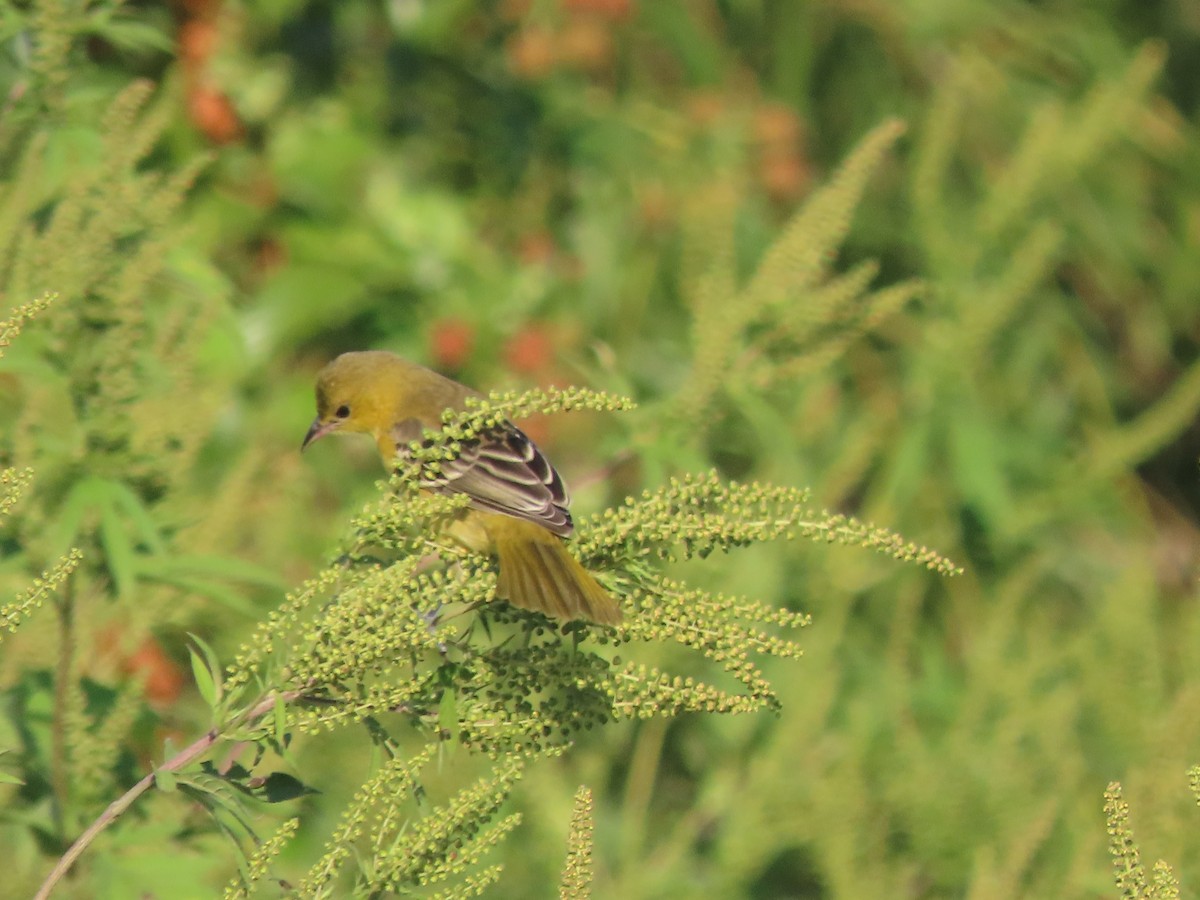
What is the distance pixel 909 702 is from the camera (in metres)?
5.56

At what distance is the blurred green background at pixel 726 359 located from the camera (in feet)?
12.7

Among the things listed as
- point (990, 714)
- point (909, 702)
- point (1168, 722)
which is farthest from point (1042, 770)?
point (1168, 722)

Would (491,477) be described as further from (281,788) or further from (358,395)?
(281,788)

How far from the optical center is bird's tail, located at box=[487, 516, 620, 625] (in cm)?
302

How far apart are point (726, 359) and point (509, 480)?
601 millimetres

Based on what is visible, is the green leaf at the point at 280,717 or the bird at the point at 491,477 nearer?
the green leaf at the point at 280,717

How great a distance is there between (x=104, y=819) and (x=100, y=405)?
4.43 feet

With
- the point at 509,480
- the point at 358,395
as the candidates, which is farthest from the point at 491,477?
the point at 358,395

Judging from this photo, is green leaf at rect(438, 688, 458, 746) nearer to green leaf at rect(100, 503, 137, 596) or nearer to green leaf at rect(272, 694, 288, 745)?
green leaf at rect(272, 694, 288, 745)

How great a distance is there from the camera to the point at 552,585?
10.4 ft

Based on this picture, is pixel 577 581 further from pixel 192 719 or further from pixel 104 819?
pixel 192 719

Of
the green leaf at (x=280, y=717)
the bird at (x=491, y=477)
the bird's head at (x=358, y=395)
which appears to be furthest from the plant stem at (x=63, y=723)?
the bird's head at (x=358, y=395)

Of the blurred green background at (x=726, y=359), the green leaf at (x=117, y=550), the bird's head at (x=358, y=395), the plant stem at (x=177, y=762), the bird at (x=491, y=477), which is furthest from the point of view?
the bird's head at (x=358, y=395)

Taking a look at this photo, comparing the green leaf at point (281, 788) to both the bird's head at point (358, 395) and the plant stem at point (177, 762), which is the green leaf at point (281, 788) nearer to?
the plant stem at point (177, 762)
